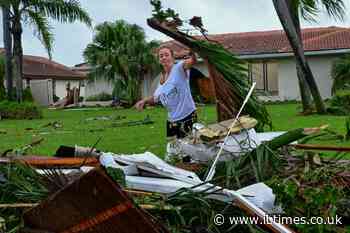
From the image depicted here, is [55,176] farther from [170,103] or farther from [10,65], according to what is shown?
[10,65]

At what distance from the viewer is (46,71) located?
4078cm

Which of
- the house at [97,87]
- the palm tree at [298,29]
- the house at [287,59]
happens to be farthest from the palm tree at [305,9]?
the house at [97,87]

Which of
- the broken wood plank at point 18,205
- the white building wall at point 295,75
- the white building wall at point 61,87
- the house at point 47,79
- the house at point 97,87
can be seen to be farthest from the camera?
the white building wall at point 61,87

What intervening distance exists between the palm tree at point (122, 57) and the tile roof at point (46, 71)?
7256mm

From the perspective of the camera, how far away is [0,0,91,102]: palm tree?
71.8 feet

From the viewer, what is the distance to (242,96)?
5719 millimetres

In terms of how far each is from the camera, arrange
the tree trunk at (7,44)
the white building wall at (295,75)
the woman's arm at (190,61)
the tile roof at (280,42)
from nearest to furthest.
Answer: the woman's arm at (190,61) → the tree trunk at (7,44) → the white building wall at (295,75) → the tile roof at (280,42)

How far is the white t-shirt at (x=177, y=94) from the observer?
6.21 metres

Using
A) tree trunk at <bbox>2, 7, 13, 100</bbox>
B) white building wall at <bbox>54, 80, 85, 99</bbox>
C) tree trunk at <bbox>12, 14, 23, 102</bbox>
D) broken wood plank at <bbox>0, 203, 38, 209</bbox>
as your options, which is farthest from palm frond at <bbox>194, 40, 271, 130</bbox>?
white building wall at <bbox>54, 80, 85, 99</bbox>

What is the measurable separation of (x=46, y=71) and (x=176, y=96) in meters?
35.6

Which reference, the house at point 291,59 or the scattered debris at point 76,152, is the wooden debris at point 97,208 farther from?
the house at point 291,59

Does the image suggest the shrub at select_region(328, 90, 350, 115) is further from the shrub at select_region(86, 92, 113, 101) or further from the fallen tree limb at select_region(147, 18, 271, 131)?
the shrub at select_region(86, 92, 113, 101)

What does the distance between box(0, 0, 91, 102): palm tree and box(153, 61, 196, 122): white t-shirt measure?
16.4m

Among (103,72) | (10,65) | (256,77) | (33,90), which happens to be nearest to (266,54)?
(103,72)
